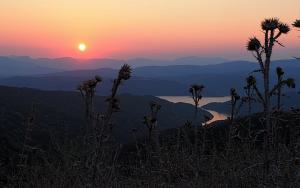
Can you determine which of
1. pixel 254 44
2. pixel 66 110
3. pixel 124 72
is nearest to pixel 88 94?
pixel 124 72

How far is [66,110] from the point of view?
473 ft

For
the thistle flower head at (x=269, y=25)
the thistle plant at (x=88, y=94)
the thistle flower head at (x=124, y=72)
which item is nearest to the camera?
the thistle flower head at (x=124, y=72)

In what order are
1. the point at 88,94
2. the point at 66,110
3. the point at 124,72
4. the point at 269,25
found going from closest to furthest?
the point at 124,72 < the point at 88,94 < the point at 269,25 < the point at 66,110

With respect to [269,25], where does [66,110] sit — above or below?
below

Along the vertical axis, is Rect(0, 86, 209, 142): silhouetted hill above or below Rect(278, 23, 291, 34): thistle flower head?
below

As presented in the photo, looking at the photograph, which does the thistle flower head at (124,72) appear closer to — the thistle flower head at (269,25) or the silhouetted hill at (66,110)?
the thistle flower head at (269,25)

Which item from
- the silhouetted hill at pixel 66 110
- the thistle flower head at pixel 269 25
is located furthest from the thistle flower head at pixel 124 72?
the silhouetted hill at pixel 66 110

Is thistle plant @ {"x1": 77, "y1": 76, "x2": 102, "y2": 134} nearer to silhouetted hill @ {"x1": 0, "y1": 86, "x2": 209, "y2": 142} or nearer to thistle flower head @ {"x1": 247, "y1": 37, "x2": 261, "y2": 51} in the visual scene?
thistle flower head @ {"x1": 247, "y1": 37, "x2": 261, "y2": 51}

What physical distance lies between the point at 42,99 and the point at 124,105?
4283 centimetres

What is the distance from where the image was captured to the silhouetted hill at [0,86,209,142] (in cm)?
10019

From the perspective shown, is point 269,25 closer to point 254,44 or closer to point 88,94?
point 254,44

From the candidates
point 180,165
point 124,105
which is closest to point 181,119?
point 124,105

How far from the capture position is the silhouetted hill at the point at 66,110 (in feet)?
329

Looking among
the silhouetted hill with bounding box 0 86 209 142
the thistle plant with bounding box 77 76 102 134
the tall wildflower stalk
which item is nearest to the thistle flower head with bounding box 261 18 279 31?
the tall wildflower stalk
